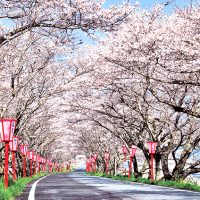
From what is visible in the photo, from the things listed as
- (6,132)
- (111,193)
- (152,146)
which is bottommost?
(111,193)

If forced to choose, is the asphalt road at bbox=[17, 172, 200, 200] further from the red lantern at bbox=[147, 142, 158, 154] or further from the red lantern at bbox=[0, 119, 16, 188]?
the red lantern at bbox=[147, 142, 158, 154]

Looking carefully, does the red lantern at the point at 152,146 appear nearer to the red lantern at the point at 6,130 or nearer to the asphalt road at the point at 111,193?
the asphalt road at the point at 111,193

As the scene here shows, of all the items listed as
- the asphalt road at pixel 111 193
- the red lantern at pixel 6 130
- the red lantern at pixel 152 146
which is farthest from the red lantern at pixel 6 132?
the red lantern at pixel 152 146

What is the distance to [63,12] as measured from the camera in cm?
980

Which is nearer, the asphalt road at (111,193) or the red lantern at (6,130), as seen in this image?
the asphalt road at (111,193)

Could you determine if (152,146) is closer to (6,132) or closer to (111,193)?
(111,193)

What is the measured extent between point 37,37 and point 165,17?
5.97 m

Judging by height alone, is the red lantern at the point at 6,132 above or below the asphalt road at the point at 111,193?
above

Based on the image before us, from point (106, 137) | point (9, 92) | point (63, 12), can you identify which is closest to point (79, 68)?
point (9, 92)

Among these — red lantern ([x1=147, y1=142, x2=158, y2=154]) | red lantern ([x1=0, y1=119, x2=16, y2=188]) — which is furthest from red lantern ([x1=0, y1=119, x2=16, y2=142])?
red lantern ([x1=147, y1=142, x2=158, y2=154])

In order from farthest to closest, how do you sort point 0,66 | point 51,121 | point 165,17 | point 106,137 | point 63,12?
point 106,137
point 51,121
point 165,17
point 0,66
point 63,12

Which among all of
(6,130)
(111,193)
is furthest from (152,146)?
(6,130)

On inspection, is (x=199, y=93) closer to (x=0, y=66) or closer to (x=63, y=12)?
(x=0, y=66)

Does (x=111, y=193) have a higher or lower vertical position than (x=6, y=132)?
lower
